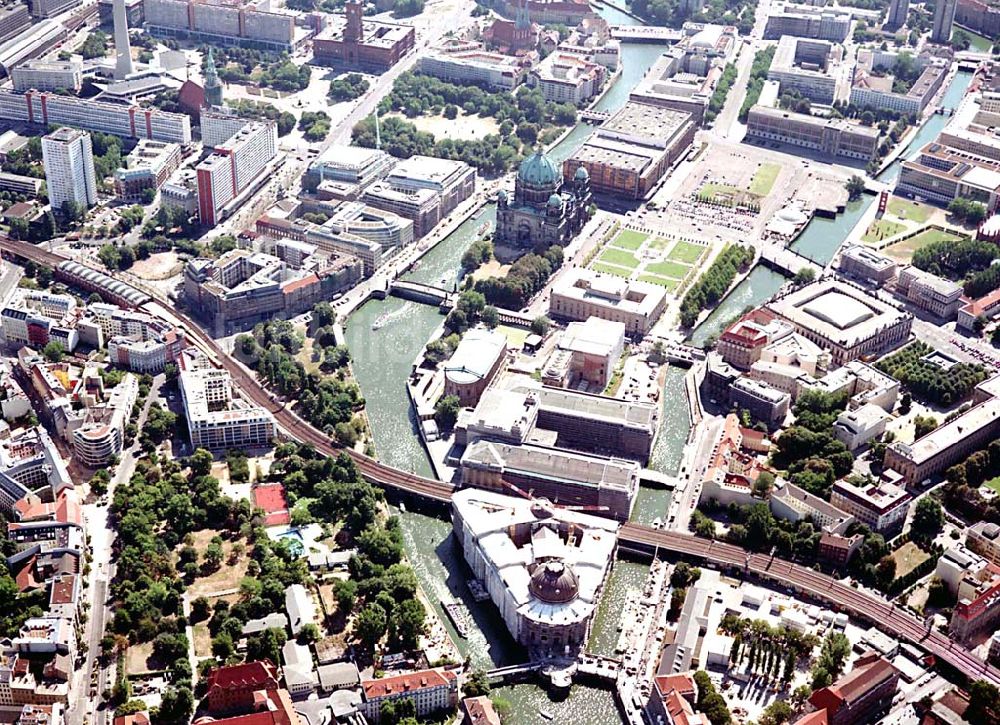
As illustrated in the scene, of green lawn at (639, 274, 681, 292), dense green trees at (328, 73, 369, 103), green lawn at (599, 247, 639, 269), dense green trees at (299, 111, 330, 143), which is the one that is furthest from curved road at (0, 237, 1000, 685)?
dense green trees at (328, 73, 369, 103)

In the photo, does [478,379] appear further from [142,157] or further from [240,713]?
[142,157]

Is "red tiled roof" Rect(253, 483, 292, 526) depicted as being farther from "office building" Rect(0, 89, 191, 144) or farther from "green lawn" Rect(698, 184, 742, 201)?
"office building" Rect(0, 89, 191, 144)

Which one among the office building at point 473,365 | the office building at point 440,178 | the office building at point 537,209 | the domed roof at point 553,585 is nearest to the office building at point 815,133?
the office building at point 537,209

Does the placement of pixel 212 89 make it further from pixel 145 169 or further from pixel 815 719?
pixel 815 719

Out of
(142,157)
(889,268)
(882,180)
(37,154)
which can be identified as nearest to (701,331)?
(889,268)

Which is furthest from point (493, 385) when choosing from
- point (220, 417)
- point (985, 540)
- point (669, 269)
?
point (985, 540)

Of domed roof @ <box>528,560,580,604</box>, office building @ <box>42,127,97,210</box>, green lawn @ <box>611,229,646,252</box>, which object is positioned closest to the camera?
domed roof @ <box>528,560,580,604</box>
